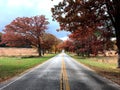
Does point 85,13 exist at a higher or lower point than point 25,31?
lower

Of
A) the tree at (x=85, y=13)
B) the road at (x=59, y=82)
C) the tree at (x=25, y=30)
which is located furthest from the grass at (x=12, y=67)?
the tree at (x=25, y=30)

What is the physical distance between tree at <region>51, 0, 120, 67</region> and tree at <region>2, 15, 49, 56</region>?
49.7 meters

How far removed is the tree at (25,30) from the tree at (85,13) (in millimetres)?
49716

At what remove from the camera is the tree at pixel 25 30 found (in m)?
80.1

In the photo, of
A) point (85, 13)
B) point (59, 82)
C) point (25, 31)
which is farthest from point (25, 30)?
point (59, 82)

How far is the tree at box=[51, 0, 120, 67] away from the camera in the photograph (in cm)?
2789

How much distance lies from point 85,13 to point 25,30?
5264 centimetres

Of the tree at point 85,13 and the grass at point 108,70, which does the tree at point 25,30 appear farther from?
the tree at point 85,13

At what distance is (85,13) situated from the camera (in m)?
28.8

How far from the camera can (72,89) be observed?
46.7ft

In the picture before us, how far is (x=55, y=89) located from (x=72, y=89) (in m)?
0.82

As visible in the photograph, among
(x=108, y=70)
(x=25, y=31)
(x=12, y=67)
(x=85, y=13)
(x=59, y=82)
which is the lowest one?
(x=59, y=82)

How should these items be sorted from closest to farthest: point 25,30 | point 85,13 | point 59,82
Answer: point 59,82 → point 85,13 → point 25,30

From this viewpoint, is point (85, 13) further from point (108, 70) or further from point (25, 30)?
point (25, 30)
